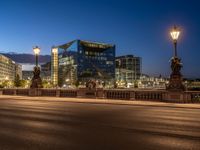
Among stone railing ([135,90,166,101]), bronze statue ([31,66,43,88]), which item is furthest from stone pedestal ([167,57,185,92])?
bronze statue ([31,66,43,88])

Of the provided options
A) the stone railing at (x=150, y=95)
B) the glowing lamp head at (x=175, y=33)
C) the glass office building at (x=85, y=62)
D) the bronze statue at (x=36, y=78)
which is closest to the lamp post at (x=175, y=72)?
the glowing lamp head at (x=175, y=33)

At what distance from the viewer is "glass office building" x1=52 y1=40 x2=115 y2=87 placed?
185 metres

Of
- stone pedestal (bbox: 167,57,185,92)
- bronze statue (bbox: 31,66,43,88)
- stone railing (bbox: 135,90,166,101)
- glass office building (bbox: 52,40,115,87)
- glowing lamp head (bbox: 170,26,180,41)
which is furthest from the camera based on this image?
glass office building (bbox: 52,40,115,87)

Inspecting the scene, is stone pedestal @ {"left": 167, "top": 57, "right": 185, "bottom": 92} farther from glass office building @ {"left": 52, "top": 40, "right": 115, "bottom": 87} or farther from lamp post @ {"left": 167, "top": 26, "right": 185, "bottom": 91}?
glass office building @ {"left": 52, "top": 40, "right": 115, "bottom": 87}

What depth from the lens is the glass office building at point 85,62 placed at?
184625mm

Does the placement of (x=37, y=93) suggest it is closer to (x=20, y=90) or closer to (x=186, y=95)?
(x=20, y=90)

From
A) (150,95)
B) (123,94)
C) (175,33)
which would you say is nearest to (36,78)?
(123,94)

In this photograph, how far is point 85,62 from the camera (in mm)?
186750

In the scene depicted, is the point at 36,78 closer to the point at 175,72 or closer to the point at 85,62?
the point at 175,72

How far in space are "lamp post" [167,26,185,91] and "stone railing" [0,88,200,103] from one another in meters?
0.57

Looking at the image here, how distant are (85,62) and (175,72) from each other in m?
164

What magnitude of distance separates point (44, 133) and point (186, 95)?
16.8 m

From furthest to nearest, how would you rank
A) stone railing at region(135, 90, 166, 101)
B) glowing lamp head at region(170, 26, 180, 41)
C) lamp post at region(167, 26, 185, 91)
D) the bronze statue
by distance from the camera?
the bronze statue → stone railing at region(135, 90, 166, 101) → lamp post at region(167, 26, 185, 91) → glowing lamp head at region(170, 26, 180, 41)

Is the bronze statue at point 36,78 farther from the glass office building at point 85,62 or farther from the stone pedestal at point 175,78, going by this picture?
the glass office building at point 85,62
